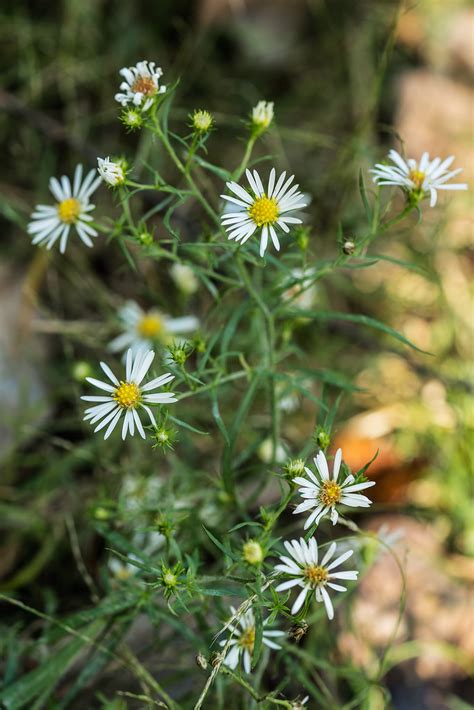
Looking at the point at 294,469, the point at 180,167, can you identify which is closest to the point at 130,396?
the point at 294,469

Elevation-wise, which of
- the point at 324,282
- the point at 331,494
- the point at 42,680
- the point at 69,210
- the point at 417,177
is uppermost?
the point at 324,282

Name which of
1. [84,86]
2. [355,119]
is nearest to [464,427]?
[355,119]

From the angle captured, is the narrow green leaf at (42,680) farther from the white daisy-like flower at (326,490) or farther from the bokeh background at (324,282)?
the white daisy-like flower at (326,490)

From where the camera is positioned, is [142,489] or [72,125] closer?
[142,489]

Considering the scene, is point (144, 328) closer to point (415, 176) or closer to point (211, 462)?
point (211, 462)

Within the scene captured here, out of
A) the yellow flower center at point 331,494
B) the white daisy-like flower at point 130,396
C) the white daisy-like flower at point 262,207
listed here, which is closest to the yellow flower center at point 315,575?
the yellow flower center at point 331,494

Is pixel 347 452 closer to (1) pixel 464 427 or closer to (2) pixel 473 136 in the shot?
(1) pixel 464 427
